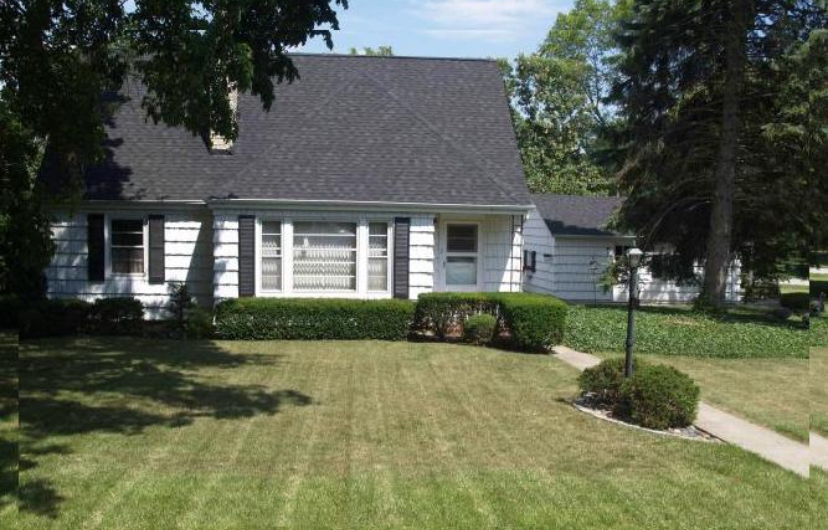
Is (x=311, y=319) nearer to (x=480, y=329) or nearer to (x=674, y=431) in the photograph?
(x=480, y=329)

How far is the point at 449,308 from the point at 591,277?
43.1 ft

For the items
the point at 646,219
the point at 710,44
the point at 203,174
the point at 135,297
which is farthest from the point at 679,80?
the point at 135,297

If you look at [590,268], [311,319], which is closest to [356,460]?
[311,319]

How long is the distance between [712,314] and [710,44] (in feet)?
27.4

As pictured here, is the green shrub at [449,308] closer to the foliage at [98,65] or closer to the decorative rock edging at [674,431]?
the foliage at [98,65]

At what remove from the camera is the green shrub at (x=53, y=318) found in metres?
16.1

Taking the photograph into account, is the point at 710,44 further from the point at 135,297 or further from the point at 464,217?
the point at 135,297

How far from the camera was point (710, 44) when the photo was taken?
2273 centimetres

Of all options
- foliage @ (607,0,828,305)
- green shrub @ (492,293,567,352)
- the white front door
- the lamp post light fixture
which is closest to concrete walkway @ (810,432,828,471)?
the lamp post light fixture

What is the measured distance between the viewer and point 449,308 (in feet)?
54.9

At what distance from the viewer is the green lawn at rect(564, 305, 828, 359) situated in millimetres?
16047

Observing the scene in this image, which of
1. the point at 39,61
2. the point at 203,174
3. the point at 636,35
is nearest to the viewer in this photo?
the point at 39,61

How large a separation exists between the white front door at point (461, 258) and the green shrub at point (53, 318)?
29.5 ft

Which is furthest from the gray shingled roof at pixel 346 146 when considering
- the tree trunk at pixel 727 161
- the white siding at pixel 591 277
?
the white siding at pixel 591 277
